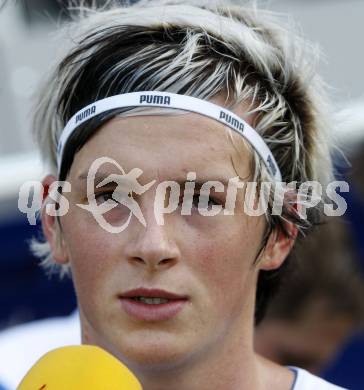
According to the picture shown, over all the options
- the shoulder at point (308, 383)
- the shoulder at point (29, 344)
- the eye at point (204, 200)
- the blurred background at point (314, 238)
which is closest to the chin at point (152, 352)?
the eye at point (204, 200)

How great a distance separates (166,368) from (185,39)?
2.33 feet

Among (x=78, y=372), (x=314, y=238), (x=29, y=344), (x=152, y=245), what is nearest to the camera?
(x=78, y=372)

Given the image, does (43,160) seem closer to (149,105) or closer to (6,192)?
(149,105)

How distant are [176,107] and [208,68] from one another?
0.46 feet

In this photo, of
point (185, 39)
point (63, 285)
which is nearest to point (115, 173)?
point (185, 39)

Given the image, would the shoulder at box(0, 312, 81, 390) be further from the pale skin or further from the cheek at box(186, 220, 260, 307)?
the cheek at box(186, 220, 260, 307)

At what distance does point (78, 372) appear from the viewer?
65.6 inches

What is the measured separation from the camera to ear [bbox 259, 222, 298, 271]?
2.34 metres

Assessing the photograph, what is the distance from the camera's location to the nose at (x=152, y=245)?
2.01 m

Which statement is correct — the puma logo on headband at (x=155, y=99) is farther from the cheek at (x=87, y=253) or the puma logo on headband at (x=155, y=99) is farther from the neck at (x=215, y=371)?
the neck at (x=215, y=371)

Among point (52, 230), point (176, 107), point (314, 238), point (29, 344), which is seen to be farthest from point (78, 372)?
point (314, 238)

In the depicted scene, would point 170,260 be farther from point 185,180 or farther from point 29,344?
point 29,344

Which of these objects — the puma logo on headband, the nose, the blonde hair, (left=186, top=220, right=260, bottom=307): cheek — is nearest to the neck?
(left=186, top=220, right=260, bottom=307): cheek

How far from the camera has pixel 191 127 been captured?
7.05ft
